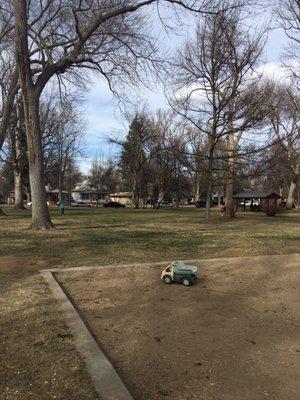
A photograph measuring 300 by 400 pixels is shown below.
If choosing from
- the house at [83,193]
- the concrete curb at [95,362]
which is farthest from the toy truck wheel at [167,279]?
the house at [83,193]

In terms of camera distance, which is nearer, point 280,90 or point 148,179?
point 280,90

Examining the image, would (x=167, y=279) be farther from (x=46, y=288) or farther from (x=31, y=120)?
(x=31, y=120)

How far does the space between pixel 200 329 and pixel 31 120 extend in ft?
43.0

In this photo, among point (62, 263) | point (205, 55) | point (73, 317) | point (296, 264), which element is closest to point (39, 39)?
point (205, 55)

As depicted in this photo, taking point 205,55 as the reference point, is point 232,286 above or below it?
below

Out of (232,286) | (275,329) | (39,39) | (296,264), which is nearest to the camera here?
(275,329)

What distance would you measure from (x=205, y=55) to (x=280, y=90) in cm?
1701

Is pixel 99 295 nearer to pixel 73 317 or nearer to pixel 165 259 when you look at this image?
pixel 73 317

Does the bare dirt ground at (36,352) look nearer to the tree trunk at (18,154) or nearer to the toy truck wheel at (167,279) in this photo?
the toy truck wheel at (167,279)

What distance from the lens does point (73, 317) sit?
19.9ft

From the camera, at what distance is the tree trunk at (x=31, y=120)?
55.3 ft

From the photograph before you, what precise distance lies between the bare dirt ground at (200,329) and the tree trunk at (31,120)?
30.1 ft

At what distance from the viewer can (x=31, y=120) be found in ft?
57.0

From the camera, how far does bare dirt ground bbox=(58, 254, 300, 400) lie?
171 inches
